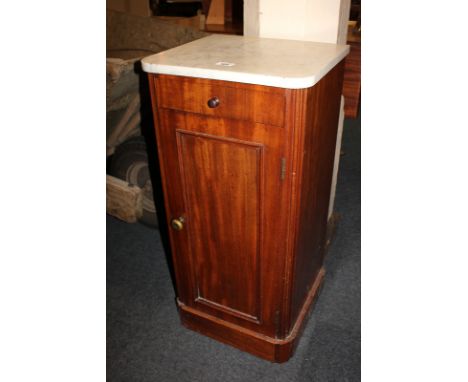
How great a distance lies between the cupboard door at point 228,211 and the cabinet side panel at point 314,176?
0.08 metres

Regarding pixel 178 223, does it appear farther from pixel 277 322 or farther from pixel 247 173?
pixel 277 322

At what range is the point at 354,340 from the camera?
1787 mm

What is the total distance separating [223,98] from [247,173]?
0.84 feet

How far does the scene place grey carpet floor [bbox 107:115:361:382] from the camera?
5.45ft

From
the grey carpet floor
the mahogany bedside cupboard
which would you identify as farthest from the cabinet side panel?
the grey carpet floor

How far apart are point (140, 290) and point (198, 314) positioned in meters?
0.47

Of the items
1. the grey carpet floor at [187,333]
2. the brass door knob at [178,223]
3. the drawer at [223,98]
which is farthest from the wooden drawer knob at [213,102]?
the grey carpet floor at [187,333]

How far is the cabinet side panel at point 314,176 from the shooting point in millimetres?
1239

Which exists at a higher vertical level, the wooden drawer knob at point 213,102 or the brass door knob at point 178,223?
the wooden drawer knob at point 213,102

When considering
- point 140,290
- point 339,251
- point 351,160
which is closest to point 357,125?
point 351,160

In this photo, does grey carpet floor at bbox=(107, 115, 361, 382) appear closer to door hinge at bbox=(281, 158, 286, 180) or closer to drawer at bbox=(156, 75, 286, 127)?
door hinge at bbox=(281, 158, 286, 180)

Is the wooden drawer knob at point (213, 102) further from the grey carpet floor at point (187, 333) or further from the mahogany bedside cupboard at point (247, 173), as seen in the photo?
the grey carpet floor at point (187, 333)

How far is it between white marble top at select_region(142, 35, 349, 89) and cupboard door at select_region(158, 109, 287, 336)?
14 centimetres

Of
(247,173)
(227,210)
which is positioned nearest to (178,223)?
(227,210)
